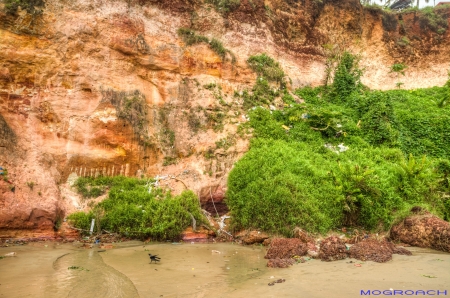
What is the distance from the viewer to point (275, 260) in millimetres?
5828

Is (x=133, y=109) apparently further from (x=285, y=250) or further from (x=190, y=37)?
(x=285, y=250)

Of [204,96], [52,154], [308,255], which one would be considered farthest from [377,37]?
[52,154]

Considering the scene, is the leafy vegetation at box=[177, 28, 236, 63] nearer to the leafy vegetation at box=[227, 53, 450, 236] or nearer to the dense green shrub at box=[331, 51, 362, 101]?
the leafy vegetation at box=[227, 53, 450, 236]

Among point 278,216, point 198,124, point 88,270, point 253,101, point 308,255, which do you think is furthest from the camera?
point 253,101

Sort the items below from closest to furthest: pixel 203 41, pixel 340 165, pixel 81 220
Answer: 1. pixel 81 220
2. pixel 340 165
3. pixel 203 41

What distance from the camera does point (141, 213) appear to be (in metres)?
8.52

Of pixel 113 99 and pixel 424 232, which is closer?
pixel 424 232

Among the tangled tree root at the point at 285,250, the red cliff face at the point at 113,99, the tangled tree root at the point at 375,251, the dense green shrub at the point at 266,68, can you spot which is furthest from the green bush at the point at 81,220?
the dense green shrub at the point at 266,68

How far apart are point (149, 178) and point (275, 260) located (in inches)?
221

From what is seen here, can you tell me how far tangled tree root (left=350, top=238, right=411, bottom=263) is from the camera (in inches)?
223

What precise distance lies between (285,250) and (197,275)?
2.06 m

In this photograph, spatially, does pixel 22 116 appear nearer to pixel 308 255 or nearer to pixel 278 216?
pixel 278 216

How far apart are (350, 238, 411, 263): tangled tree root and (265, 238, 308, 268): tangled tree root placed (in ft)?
3.22

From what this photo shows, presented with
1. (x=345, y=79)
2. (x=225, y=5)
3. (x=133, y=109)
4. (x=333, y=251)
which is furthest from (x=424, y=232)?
(x=225, y=5)
